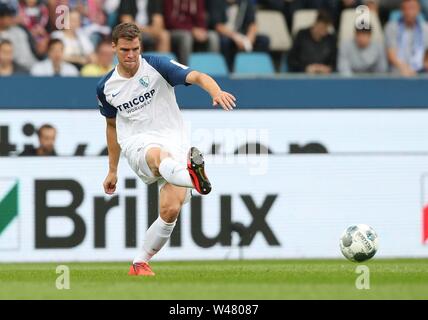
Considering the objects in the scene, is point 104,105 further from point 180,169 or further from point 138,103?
point 180,169

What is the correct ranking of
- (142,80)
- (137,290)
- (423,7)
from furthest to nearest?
(423,7), (142,80), (137,290)

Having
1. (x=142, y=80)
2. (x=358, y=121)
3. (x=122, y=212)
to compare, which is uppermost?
(x=142, y=80)

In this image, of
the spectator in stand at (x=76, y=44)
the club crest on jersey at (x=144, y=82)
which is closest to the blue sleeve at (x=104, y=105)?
the club crest on jersey at (x=144, y=82)

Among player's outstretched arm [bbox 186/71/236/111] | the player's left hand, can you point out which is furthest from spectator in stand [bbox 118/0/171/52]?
the player's left hand

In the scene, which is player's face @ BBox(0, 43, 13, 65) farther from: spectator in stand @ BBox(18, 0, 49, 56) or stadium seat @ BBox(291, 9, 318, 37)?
stadium seat @ BBox(291, 9, 318, 37)

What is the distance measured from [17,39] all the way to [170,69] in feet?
22.6

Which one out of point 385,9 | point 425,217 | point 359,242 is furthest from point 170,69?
point 385,9

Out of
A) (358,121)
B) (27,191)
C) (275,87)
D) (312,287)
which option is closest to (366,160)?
(358,121)

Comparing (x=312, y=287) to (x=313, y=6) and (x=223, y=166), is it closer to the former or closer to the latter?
(x=223, y=166)

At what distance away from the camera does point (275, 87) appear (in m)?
17.1

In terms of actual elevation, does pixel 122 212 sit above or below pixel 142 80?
below

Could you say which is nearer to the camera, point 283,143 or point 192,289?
point 192,289

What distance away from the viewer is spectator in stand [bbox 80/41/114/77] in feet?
59.7

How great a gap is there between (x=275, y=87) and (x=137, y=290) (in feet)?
23.4
